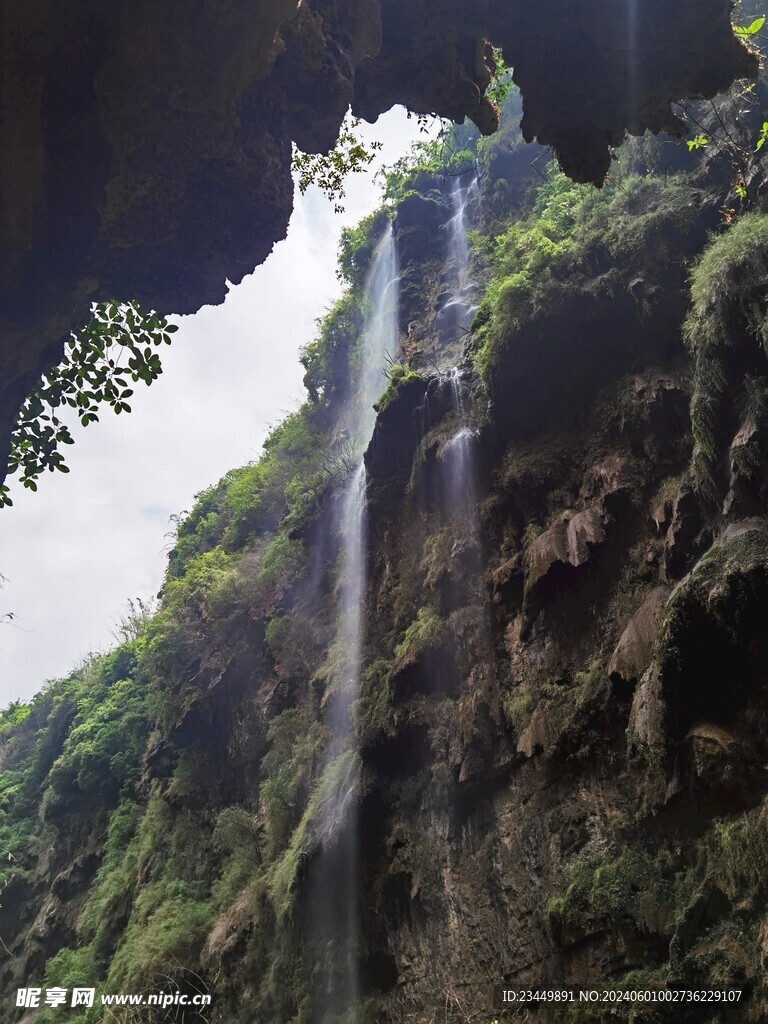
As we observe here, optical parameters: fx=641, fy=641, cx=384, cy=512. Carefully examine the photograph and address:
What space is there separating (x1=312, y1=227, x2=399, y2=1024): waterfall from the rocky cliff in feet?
0.20

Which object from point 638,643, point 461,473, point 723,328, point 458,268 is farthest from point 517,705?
point 458,268

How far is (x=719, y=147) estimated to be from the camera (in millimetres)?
9344

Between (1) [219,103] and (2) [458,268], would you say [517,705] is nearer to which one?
(1) [219,103]

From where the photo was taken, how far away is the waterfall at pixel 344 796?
9.20 m

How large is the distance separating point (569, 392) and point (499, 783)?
590 cm

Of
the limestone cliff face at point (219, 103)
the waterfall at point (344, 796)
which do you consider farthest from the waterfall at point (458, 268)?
the limestone cliff face at point (219, 103)

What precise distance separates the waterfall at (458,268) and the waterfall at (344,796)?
7.43 ft

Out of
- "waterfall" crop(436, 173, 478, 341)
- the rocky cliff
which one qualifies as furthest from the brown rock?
"waterfall" crop(436, 173, 478, 341)

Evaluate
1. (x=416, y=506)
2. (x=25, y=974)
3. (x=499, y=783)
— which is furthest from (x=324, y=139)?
(x=25, y=974)

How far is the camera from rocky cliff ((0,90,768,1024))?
592cm

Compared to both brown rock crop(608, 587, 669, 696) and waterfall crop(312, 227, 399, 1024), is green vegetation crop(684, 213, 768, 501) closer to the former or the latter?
brown rock crop(608, 587, 669, 696)

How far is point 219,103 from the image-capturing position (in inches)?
170

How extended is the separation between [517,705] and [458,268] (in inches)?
653

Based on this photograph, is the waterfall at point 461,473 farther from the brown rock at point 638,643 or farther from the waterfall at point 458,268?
the waterfall at point 458,268
